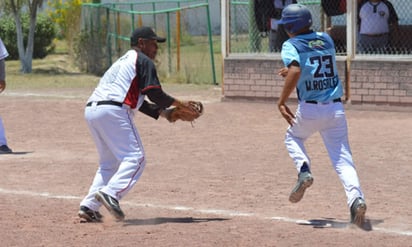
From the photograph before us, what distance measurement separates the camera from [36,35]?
33.1 m

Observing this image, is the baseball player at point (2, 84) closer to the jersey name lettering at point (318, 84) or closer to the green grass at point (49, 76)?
the jersey name lettering at point (318, 84)

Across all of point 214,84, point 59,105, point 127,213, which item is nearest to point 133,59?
point 127,213

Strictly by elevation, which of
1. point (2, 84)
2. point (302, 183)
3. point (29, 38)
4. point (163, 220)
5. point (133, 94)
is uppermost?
point (133, 94)

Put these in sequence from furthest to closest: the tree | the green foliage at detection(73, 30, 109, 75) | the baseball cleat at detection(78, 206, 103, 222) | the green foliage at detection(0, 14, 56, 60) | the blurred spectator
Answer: the green foliage at detection(0, 14, 56, 60) → the tree → the green foliage at detection(73, 30, 109, 75) → the blurred spectator → the baseball cleat at detection(78, 206, 103, 222)

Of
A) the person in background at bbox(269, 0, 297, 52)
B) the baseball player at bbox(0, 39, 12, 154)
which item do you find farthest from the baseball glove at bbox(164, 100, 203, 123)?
the person in background at bbox(269, 0, 297, 52)

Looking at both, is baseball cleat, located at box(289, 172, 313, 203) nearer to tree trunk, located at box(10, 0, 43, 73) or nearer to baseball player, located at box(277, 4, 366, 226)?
baseball player, located at box(277, 4, 366, 226)

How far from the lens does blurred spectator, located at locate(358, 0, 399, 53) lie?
1717 cm

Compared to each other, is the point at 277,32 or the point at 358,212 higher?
the point at 277,32

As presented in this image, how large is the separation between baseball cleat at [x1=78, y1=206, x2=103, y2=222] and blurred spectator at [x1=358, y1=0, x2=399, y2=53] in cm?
994

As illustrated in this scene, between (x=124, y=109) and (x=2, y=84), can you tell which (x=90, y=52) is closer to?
(x=2, y=84)

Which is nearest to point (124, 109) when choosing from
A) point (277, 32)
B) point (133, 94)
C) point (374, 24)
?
point (133, 94)

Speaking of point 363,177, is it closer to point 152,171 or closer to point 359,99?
point 152,171

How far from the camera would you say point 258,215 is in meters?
8.52

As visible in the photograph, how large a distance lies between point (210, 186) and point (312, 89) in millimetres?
2421
